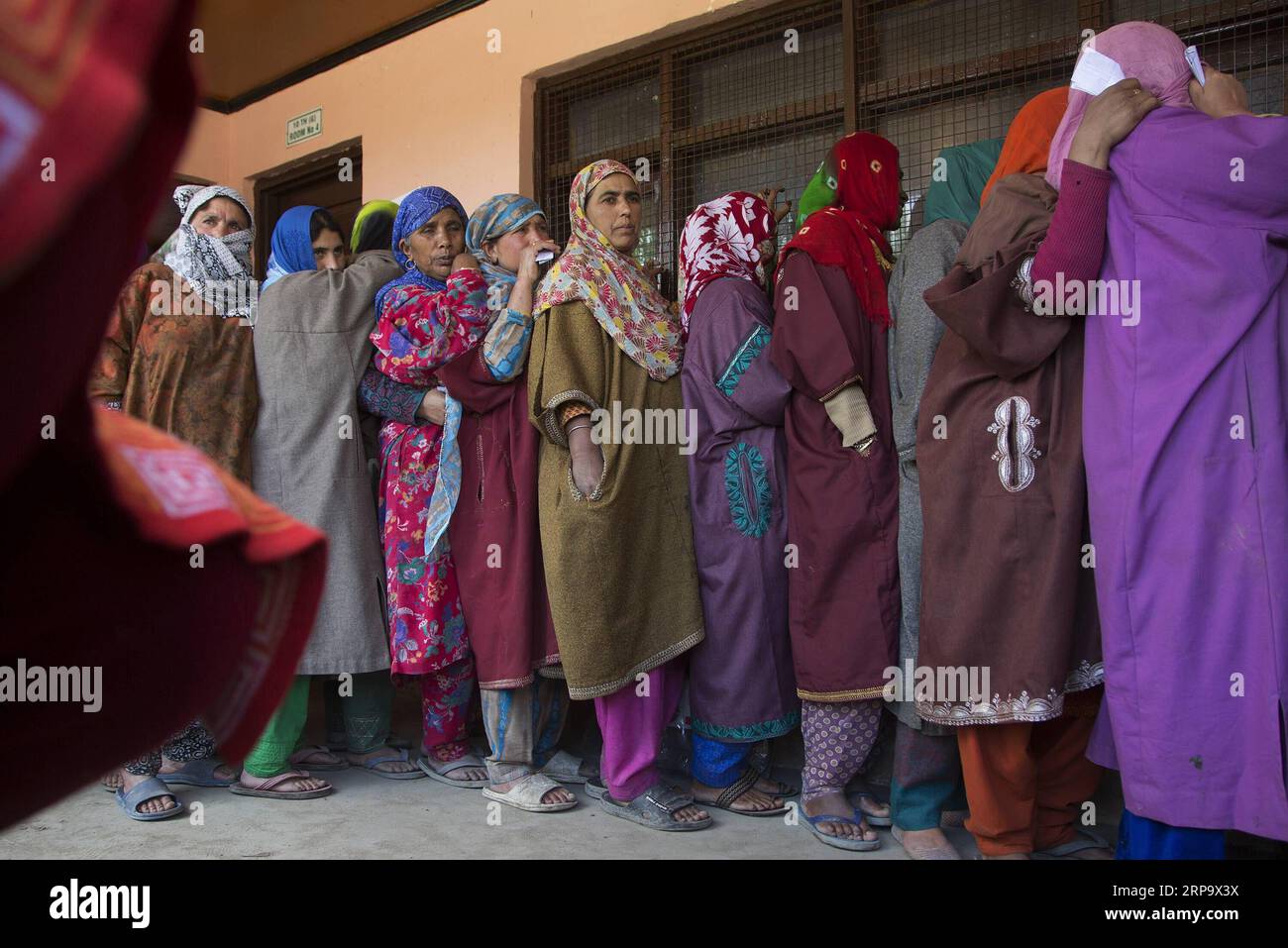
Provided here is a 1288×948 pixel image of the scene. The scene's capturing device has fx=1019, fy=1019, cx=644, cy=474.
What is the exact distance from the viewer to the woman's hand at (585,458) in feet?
9.32

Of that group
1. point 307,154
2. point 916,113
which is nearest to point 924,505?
point 916,113

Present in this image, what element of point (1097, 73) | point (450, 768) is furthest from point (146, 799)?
point (1097, 73)

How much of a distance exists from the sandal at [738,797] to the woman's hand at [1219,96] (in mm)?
1999

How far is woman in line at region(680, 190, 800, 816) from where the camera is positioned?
2.80 m

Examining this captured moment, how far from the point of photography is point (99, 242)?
409 millimetres

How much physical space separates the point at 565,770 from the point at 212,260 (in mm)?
1914

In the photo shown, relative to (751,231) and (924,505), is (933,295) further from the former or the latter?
(751,231)

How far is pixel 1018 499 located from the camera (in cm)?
225

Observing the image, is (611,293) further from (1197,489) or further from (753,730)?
(1197,489)

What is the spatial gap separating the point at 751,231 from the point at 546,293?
65 cm

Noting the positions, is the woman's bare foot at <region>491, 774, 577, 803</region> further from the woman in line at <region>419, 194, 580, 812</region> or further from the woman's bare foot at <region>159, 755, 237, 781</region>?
the woman's bare foot at <region>159, 755, 237, 781</region>

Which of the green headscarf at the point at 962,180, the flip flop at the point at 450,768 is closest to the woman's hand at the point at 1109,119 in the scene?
the green headscarf at the point at 962,180

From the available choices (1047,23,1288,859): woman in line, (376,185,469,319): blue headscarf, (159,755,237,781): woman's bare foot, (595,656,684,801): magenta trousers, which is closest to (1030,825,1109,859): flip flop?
(1047,23,1288,859): woman in line

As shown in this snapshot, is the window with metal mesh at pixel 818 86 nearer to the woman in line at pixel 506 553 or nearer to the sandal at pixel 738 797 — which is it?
the woman in line at pixel 506 553
